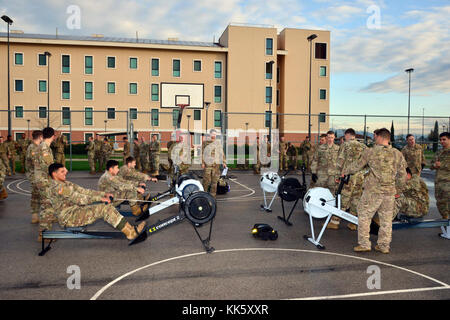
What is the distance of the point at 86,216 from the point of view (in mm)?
5750

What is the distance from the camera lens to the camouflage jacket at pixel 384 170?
19.3 ft

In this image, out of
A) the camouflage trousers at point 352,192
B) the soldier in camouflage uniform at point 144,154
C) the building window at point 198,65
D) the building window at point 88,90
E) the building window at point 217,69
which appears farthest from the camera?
the building window at point 217,69

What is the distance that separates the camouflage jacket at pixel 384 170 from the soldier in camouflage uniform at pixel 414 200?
149cm

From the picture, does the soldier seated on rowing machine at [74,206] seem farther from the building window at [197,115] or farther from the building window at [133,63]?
the building window at [133,63]

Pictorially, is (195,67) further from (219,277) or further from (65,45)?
(219,277)

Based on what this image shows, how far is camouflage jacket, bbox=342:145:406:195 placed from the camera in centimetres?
587

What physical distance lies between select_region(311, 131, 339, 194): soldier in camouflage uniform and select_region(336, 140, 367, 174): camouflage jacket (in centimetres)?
44

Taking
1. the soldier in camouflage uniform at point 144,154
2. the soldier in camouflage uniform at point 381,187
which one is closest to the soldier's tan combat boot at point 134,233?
the soldier in camouflage uniform at point 381,187

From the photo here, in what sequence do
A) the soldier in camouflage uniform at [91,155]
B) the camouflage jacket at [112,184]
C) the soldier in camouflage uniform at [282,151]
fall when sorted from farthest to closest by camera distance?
the soldier in camouflage uniform at [282,151], the soldier in camouflage uniform at [91,155], the camouflage jacket at [112,184]

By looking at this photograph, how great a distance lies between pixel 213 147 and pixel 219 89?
38518 mm

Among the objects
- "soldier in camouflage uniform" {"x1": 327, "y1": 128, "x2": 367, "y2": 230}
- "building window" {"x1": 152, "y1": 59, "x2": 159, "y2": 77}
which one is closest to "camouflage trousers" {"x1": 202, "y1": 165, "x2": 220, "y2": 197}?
"soldier in camouflage uniform" {"x1": 327, "y1": 128, "x2": 367, "y2": 230}

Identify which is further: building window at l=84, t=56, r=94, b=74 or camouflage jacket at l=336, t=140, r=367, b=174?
building window at l=84, t=56, r=94, b=74

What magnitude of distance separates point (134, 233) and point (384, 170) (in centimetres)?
440

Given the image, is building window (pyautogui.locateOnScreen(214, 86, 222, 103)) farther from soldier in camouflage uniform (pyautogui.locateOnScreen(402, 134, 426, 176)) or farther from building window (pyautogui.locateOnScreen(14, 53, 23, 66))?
soldier in camouflage uniform (pyautogui.locateOnScreen(402, 134, 426, 176))
